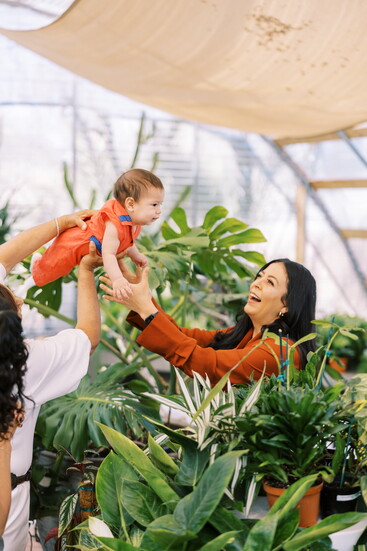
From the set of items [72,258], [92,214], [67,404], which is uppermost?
[92,214]

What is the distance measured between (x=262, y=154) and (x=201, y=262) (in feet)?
13.6

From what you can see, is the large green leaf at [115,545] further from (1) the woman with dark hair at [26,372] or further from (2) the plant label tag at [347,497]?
(2) the plant label tag at [347,497]

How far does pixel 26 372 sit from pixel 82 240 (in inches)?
24.1

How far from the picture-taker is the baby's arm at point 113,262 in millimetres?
2021

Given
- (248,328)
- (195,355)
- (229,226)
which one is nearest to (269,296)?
(248,328)

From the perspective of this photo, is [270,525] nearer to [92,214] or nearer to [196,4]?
[92,214]

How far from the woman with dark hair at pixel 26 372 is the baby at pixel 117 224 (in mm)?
215

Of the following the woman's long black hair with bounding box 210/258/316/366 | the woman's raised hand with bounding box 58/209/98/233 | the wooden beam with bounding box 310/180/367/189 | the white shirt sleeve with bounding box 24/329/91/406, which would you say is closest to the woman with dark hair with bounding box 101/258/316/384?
the woman's long black hair with bounding box 210/258/316/366

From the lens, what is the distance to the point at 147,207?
2.13 meters

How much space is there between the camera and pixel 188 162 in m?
7.20

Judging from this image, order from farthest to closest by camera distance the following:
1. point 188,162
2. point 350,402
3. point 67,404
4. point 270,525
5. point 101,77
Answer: point 188,162 → point 101,77 → point 67,404 → point 350,402 → point 270,525

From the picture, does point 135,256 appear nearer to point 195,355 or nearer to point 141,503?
point 195,355

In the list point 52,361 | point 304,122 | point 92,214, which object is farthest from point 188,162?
point 52,361

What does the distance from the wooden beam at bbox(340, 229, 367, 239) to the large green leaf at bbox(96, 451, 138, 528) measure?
223 inches
